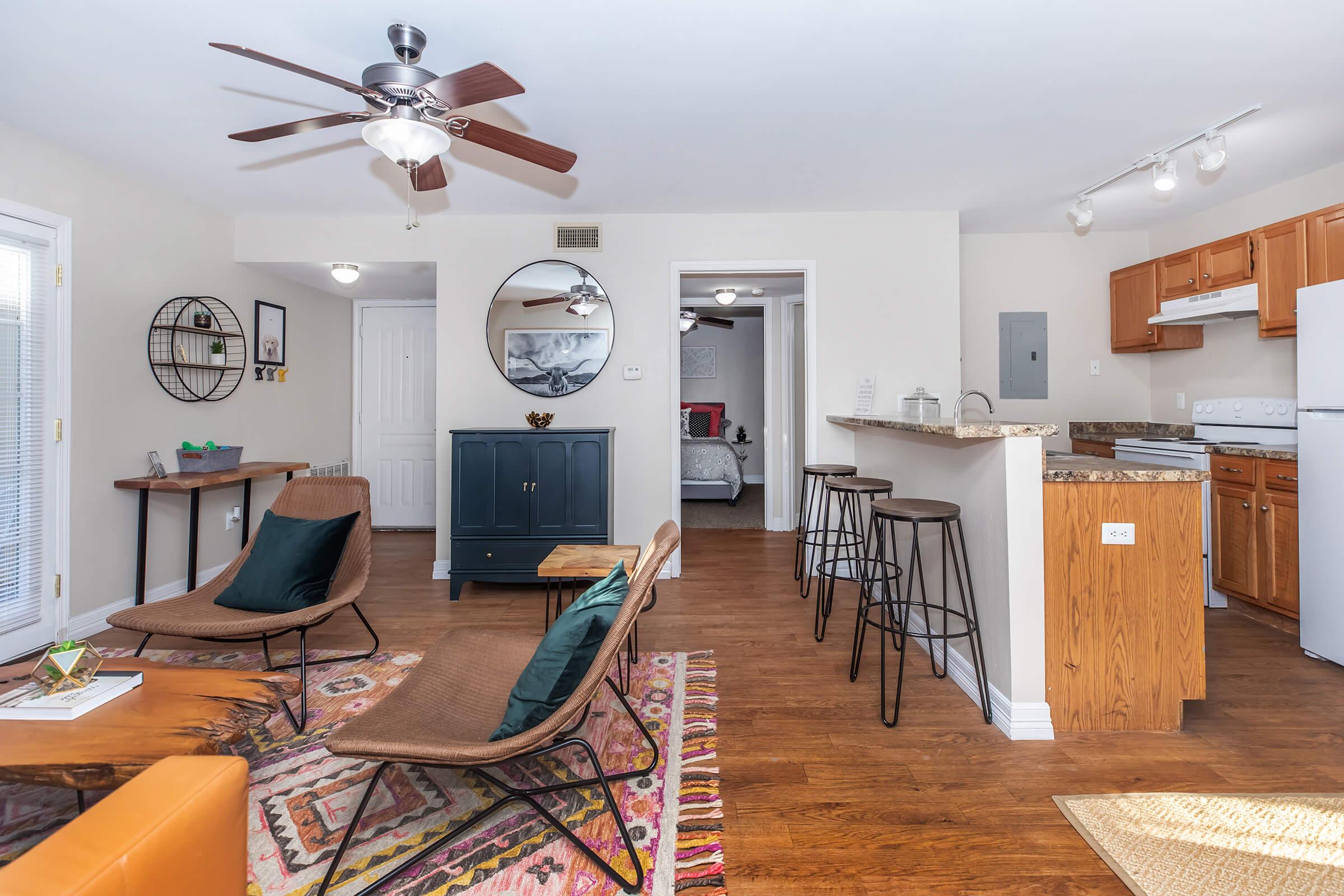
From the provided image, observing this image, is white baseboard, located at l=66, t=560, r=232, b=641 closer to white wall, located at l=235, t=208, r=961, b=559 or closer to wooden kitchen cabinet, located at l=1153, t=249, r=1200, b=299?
white wall, located at l=235, t=208, r=961, b=559

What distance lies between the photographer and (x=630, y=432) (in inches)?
165

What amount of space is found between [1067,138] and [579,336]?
2916mm

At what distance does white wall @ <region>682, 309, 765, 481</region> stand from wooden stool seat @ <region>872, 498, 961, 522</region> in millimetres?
6618

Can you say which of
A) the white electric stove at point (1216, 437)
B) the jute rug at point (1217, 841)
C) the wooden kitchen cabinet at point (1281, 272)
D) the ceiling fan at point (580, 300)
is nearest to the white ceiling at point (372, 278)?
the ceiling fan at point (580, 300)

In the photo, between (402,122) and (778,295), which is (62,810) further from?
(778,295)

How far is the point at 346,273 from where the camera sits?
4.27 m

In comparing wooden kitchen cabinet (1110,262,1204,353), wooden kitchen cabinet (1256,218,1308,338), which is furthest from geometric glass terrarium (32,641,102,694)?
wooden kitchen cabinet (1110,262,1204,353)

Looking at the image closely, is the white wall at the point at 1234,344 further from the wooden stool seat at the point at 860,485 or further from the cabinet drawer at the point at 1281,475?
the wooden stool seat at the point at 860,485

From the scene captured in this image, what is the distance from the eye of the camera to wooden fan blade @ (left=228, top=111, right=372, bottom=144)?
2.08 metres

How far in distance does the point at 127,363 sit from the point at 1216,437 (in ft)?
21.0

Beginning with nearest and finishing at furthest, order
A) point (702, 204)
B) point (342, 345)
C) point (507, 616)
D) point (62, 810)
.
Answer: point (62, 810) < point (507, 616) < point (702, 204) < point (342, 345)

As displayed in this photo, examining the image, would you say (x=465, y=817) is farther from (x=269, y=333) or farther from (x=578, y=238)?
(x=269, y=333)

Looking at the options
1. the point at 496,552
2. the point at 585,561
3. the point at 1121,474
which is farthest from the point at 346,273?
the point at 1121,474

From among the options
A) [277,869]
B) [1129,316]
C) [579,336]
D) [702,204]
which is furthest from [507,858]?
[1129,316]
